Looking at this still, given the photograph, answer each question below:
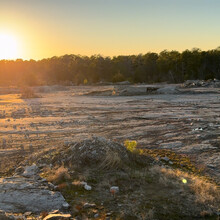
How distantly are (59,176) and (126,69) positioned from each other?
194 ft

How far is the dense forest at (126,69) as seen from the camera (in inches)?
2142

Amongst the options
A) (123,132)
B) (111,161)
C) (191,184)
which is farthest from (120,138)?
(191,184)

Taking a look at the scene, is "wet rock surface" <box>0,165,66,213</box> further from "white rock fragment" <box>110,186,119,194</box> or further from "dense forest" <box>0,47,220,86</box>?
"dense forest" <box>0,47,220,86</box>

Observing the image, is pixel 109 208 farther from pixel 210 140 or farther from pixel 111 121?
pixel 111 121

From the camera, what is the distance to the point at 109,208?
4.74m

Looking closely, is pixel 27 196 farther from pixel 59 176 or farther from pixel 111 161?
pixel 111 161

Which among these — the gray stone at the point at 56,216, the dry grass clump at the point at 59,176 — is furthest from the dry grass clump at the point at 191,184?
the gray stone at the point at 56,216

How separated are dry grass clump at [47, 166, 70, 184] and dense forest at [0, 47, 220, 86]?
139 feet

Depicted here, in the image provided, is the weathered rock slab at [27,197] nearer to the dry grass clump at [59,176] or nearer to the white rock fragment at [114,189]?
the dry grass clump at [59,176]

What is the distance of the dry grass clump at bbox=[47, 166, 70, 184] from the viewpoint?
5.79 meters

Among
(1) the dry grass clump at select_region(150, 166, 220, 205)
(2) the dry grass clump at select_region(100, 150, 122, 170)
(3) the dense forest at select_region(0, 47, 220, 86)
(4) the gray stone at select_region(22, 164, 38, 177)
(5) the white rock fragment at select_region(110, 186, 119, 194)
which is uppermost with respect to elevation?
(3) the dense forest at select_region(0, 47, 220, 86)

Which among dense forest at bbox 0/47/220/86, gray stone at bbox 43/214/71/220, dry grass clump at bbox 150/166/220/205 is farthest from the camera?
dense forest at bbox 0/47/220/86

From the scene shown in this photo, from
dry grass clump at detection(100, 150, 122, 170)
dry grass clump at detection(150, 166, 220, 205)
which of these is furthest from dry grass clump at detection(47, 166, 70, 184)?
dry grass clump at detection(150, 166, 220, 205)

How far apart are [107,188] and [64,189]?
0.88 m
